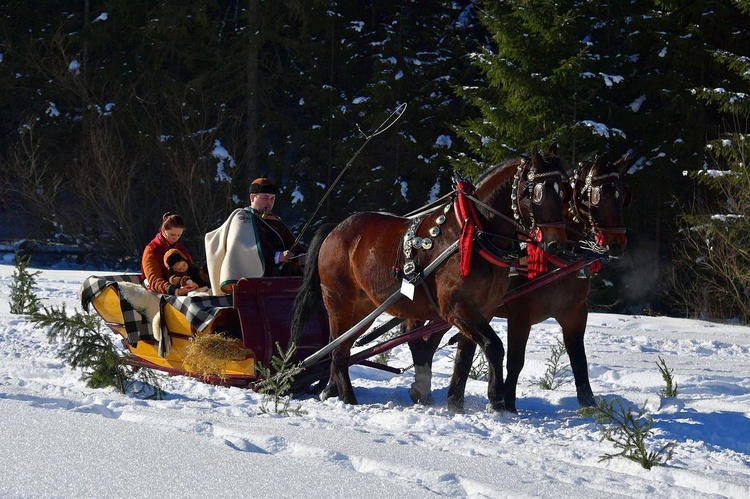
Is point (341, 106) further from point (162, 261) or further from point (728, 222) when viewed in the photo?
point (162, 261)

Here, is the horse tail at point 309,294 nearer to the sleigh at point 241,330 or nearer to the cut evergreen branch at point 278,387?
the sleigh at point 241,330

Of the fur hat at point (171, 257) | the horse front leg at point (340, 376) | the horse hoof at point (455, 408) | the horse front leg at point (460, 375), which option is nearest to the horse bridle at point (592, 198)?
the horse front leg at point (460, 375)

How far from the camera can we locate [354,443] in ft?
15.5

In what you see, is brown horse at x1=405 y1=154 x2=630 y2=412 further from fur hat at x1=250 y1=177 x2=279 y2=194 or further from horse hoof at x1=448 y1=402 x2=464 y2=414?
fur hat at x1=250 y1=177 x2=279 y2=194

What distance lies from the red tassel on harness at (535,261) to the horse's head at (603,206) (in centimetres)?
42

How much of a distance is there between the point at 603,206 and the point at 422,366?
5.99ft

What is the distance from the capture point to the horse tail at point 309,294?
24.1ft

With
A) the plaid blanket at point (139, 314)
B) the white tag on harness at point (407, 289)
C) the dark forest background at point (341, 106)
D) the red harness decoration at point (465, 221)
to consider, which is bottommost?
the plaid blanket at point (139, 314)

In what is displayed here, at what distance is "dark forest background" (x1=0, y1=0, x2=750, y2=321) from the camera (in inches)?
727

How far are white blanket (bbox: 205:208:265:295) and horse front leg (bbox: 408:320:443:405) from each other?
1.40m

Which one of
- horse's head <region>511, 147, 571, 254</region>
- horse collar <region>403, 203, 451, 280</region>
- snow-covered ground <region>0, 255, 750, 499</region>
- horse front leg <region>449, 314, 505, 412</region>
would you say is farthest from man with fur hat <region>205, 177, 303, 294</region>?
horse's head <region>511, 147, 571, 254</region>

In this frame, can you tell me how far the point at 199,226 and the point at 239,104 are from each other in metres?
4.35

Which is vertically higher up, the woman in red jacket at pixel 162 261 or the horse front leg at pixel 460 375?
the woman in red jacket at pixel 162 261

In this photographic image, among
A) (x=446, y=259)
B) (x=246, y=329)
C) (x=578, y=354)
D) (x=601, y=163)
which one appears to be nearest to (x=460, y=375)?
(x=446, y=259)
